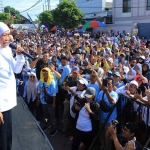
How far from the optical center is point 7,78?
2.37 metres

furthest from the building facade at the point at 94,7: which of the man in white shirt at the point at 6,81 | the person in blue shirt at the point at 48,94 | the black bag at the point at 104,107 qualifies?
the man in white shirt at the point at 6,81

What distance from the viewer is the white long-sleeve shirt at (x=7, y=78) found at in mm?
2324

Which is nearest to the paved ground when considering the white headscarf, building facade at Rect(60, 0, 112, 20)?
the white headscarf

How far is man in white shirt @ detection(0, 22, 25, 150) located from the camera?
2.31m

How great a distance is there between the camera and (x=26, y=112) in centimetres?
425

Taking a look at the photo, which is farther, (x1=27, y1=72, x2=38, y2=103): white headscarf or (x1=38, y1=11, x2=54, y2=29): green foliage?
(x1=38, y1=11, x2=54, y2=29): green foliage

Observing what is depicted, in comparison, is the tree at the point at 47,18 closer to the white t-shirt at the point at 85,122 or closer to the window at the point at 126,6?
the window at the point at 126,6

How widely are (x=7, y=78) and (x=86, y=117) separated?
198 centimetres

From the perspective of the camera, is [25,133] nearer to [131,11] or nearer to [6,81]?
[6,81]

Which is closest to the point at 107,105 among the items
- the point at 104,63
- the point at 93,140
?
the point at 93,140

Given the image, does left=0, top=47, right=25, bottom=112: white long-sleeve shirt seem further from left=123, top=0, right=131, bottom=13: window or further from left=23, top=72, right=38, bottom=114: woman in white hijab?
left=123, top=0, right=131, bottom=13: window

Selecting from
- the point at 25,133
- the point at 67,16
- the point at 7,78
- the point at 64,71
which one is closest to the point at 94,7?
the point at 67,16

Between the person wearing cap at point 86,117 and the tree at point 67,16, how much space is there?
26.9 m

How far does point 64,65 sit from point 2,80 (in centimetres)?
430
